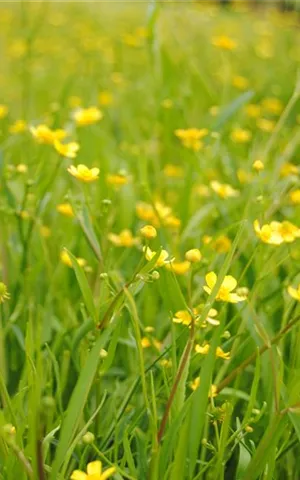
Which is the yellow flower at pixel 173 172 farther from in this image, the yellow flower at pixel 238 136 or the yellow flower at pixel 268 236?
the yellow flower at pixel 268 236

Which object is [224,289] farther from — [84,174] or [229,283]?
[84,174]

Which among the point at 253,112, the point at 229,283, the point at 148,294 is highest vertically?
the point at 229,283

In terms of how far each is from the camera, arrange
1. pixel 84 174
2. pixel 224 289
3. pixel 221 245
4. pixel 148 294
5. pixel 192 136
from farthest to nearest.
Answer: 1. pixel 192 136
2. pixel 221 245
3. pixel 148 294
4. pixel 84 174
5. pixel 224 289

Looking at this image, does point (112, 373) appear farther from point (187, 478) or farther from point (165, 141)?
point (165, 141)

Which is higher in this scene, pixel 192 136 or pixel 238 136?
pixel 192 136

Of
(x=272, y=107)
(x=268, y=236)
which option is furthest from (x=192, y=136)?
(x=272, y=107)

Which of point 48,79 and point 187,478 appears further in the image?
point 48,79

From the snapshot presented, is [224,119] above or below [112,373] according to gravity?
above

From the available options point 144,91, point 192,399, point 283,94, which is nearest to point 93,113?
point 192,399
